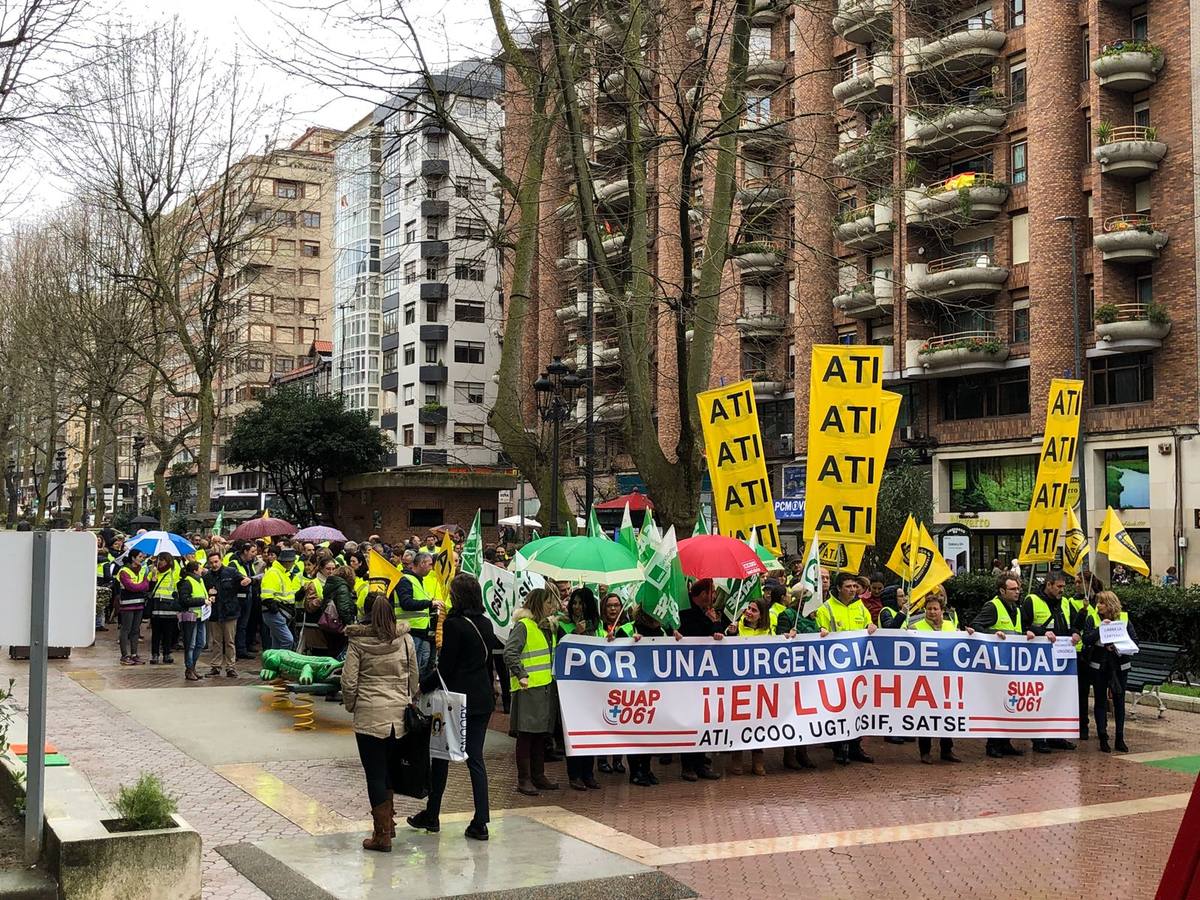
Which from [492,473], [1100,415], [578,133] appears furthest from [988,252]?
[578,133]

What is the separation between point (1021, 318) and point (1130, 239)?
17.2 ft

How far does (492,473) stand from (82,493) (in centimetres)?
1713

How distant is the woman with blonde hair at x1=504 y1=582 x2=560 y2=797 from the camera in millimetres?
10594

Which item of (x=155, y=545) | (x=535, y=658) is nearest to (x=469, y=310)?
(x=155, y=545)

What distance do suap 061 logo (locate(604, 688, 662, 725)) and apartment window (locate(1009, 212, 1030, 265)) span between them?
33.4 metres

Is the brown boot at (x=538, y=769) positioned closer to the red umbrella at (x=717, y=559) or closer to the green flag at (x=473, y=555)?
the red umbrella at (x=717, y=559)

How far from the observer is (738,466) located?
14.0 metres

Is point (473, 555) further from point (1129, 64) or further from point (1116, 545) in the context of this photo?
point (1129, 64)

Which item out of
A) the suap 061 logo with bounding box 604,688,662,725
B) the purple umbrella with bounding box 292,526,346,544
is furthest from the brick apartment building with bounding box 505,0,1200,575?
the suap 061 logo with bounding box 604,688,662,725

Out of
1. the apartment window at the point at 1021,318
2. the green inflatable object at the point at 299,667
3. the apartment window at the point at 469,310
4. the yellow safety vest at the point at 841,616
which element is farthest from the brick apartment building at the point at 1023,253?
the apartment window at the point at 469,310

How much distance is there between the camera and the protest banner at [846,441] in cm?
1314

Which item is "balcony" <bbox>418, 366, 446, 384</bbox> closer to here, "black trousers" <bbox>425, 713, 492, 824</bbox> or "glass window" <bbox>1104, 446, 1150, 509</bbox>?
"glass window" <bbox>1104, 446, 1150, 509</bbox>

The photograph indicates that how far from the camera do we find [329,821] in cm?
915

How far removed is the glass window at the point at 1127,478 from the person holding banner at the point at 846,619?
1087 inches
